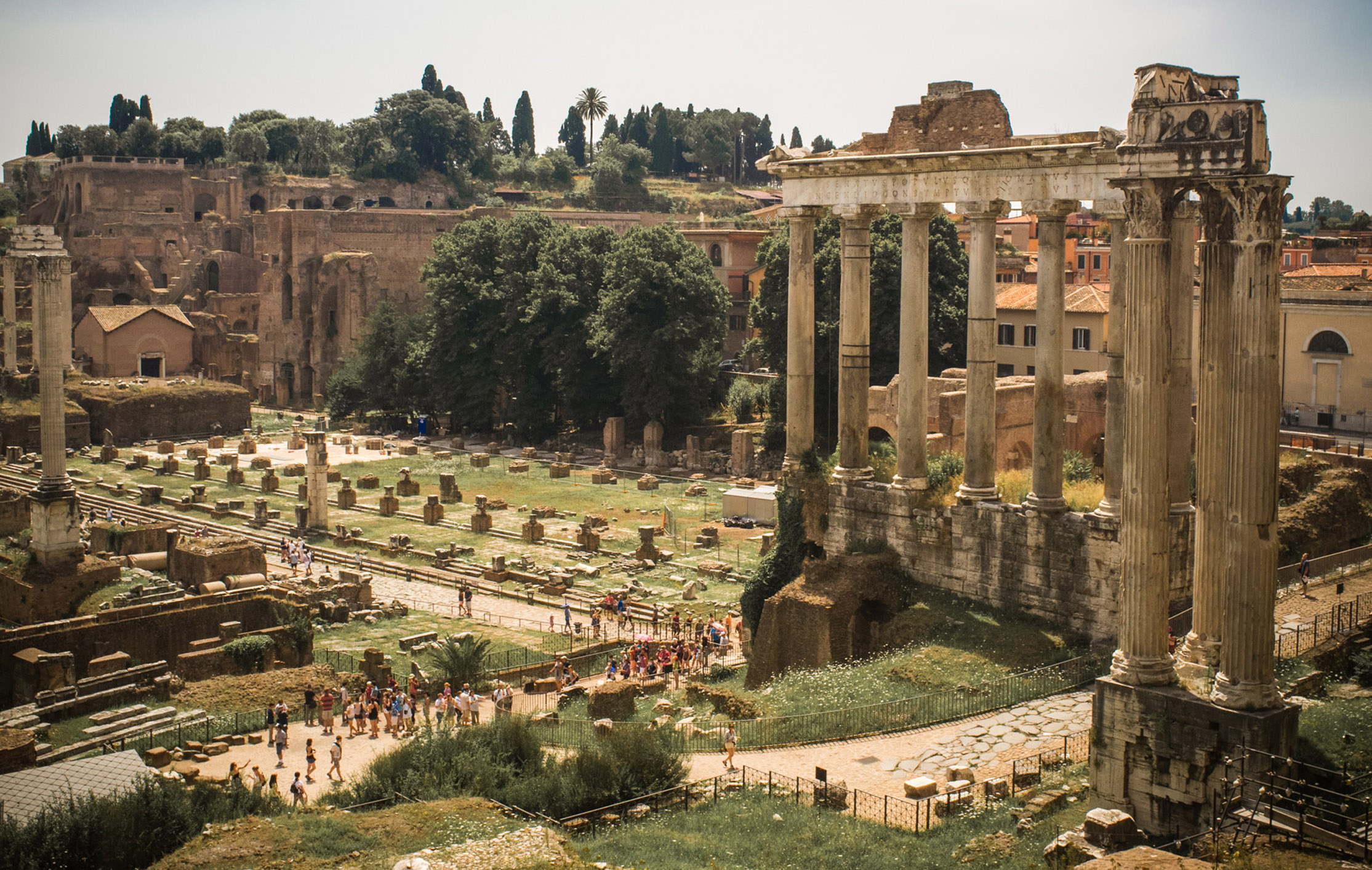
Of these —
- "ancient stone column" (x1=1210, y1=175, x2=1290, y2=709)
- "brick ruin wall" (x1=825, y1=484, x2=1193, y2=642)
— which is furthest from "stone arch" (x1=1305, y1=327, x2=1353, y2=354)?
"ancient stone column" (x1=1210, y1=175, x2=1290, y2=709)

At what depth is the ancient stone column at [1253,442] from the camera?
11445mm

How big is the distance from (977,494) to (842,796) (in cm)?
661

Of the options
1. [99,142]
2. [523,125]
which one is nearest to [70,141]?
[99,142]

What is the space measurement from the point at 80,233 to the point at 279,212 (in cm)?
2409

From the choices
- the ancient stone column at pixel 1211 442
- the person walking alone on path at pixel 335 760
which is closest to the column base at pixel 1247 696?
the ancient stone column at pixel 1211 442

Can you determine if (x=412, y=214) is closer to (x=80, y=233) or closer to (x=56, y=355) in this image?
(x=80, y=233)

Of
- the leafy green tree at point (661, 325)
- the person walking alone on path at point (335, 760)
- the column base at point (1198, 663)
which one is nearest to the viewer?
the column base at point (1198, 663)

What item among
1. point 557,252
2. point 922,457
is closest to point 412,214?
point 557,252

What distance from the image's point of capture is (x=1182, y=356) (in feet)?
54.0

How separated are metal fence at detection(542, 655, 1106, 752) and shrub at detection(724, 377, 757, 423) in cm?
2973

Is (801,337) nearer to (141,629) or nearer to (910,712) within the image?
(910,712)

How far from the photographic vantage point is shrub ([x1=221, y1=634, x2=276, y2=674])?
23438 mm

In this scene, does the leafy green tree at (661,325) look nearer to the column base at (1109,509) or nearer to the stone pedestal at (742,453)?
the stone pedestal at (742,453)

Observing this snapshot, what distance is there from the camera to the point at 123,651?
23.6 m
